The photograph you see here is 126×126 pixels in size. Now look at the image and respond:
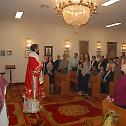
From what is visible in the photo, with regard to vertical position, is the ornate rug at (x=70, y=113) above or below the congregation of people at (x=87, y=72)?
below

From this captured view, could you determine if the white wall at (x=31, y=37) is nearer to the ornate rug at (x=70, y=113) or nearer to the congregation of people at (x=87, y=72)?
the congregation of people at (x=87, y=72)

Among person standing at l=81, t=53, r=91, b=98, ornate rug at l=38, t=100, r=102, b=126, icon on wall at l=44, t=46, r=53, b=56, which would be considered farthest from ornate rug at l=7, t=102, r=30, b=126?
icon on wall at l=44, t=46, r=53, b=56

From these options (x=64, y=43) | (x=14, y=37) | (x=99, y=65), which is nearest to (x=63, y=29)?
(x=64, y=43)

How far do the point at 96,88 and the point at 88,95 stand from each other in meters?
0.47

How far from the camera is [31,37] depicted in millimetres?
11672

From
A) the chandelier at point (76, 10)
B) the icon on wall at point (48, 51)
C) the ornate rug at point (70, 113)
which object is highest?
the chandelier at point (76, 10)

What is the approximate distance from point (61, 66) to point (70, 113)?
4.09 metres

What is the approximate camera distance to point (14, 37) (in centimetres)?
1125

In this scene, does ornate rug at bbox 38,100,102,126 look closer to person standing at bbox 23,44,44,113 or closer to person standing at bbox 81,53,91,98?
person standing at bbox 23,44,44,113

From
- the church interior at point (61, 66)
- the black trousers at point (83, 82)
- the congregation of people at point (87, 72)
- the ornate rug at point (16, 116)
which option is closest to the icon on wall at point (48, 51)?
the church interior at point (61, 66)

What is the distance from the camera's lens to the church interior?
5074 mm

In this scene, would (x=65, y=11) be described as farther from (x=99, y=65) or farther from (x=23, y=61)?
(x=23, y=61)

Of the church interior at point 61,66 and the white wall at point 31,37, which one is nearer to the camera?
the church interior at point 61,66

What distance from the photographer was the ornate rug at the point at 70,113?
16.9 ft
